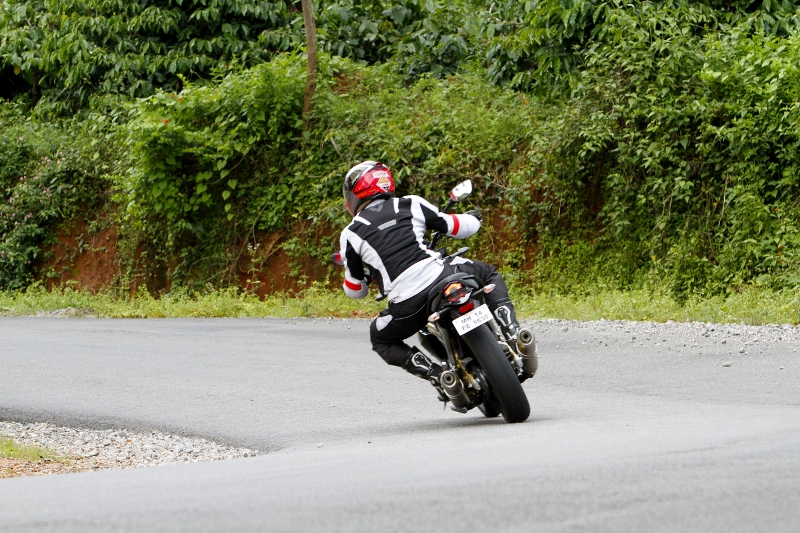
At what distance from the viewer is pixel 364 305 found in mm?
18641

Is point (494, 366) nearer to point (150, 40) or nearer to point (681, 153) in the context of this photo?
point (681, 153)

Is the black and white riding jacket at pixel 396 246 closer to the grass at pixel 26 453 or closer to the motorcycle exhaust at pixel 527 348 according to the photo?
the motorcycle exhaust at pixel 527 348

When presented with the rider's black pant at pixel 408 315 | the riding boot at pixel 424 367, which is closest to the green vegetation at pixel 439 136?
the rider's black pant at pixel 408 315

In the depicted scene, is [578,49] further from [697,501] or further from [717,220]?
[697,501]

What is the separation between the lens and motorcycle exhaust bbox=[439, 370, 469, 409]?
7.84 metres

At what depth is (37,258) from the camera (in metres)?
26.4

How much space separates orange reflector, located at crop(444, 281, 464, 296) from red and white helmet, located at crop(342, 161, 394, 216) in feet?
3.32

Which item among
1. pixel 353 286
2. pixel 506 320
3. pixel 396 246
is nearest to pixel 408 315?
pixel 396 246

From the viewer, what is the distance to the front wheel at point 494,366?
7.69 meters

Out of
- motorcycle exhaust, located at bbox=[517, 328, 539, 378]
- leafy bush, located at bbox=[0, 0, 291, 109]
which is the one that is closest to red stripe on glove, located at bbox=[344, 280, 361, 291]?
motorcycle exhaust, located at bbox=[517, 328, 539, 378]

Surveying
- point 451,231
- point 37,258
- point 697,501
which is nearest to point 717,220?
point 451,231

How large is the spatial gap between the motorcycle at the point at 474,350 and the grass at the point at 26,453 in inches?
107

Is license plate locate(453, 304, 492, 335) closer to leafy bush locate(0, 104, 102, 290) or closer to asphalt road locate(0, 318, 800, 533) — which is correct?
asphalt road locate(0, 318, 800, 533)

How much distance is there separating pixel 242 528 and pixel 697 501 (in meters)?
1.78
